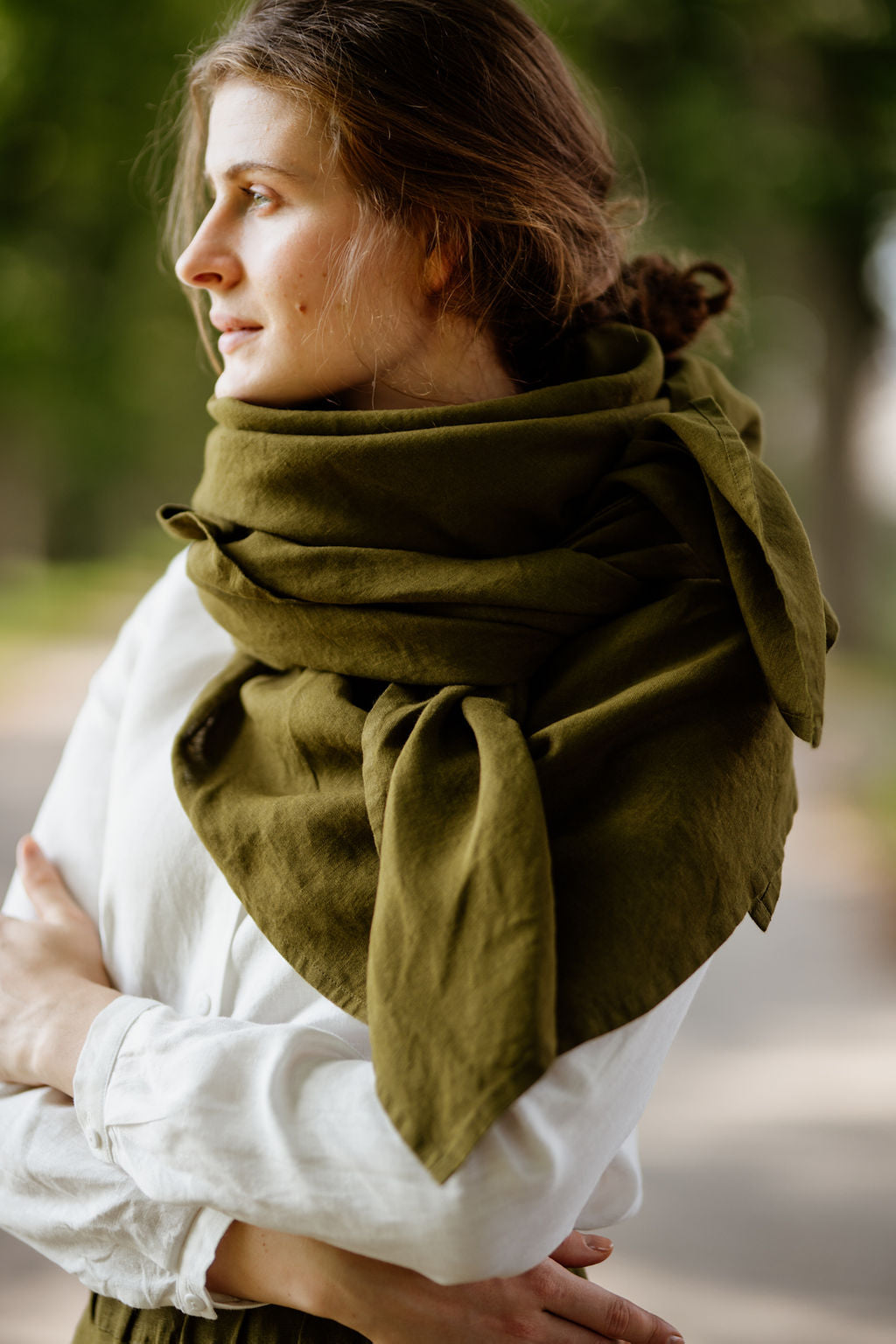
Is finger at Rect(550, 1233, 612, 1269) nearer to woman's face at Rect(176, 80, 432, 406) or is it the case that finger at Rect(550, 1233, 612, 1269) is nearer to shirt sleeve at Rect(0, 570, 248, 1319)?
shirt sleeve at Rect(0, 570, 248, 1319)

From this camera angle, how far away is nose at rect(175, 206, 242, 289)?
1435 millimetres

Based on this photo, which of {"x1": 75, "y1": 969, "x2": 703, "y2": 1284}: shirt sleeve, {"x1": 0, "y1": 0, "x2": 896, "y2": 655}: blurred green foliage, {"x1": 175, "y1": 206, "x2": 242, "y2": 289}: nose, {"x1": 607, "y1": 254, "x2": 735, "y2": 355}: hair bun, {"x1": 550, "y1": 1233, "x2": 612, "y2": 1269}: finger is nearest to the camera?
{"x1": 75, "y1": 969, "x2": 703, "y2": 1284}: shirt sleeve

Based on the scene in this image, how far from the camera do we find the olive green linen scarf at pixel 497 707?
1.13m

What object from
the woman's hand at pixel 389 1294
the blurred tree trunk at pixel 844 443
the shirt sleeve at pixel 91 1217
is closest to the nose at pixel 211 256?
the shirt sleeve at pixel 91 1217

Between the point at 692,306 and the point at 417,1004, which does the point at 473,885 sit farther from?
the point at 692,306

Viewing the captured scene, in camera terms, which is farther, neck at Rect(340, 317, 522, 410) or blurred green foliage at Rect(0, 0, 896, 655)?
blurred green foliage at Rect(0, 0, 896, 655)

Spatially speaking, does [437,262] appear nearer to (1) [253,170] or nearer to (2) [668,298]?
(1) [253,170]

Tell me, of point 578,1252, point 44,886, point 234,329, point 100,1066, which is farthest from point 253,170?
point 578,1252

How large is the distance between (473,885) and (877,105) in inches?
382

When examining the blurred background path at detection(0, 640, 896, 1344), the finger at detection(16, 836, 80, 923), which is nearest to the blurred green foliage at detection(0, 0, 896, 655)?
the blurred background path at detection(0, 640, 896, 1344)

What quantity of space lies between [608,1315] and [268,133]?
4.33 feet

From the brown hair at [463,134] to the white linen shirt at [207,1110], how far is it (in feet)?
1.92

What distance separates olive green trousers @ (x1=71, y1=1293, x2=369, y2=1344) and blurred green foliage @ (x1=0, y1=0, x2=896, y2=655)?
7853 mm

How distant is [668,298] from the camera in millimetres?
1728
